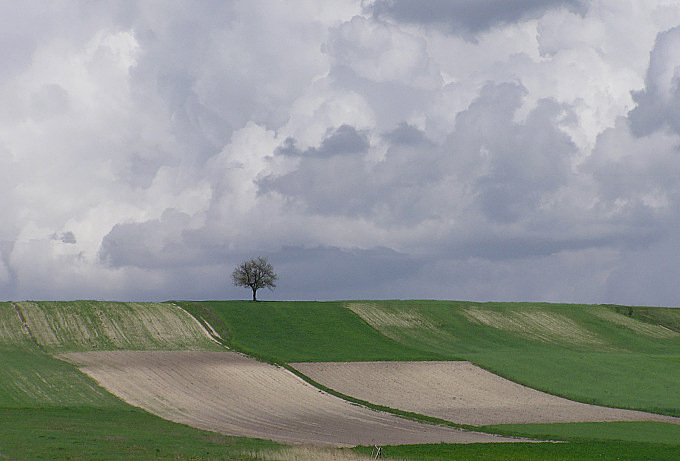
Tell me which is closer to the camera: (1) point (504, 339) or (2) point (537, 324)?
(1) point (504, 339)

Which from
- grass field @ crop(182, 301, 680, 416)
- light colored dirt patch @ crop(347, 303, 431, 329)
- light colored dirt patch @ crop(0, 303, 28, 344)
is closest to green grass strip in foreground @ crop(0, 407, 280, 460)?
grass field @ crop(182, 301, 680, 416)

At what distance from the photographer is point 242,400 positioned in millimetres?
63219

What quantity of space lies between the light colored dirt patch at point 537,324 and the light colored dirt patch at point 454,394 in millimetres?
30797

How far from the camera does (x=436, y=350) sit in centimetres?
9381

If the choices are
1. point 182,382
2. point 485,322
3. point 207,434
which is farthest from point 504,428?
point 485,322

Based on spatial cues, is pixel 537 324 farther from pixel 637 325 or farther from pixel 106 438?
pixel 106 438

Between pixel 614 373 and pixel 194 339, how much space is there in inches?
1851

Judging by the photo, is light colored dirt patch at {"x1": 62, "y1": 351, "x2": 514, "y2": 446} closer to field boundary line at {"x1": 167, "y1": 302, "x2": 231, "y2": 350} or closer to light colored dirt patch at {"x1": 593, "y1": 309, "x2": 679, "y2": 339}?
field boundary line at {"x1": 167, "y1": 302, "x2": 231, "y2": 350}

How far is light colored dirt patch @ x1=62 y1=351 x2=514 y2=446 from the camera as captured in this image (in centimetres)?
4950

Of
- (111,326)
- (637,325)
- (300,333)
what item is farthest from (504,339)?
(111,326)

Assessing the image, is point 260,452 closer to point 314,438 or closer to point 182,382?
point 314,438

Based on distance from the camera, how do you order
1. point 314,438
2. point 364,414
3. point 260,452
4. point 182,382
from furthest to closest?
1. point 182,382
2. point 364,414
3. point 314,438
4. point 260,452

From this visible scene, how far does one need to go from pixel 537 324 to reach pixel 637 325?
1922 cm

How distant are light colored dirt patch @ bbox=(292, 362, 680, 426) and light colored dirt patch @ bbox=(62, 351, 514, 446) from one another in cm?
391
